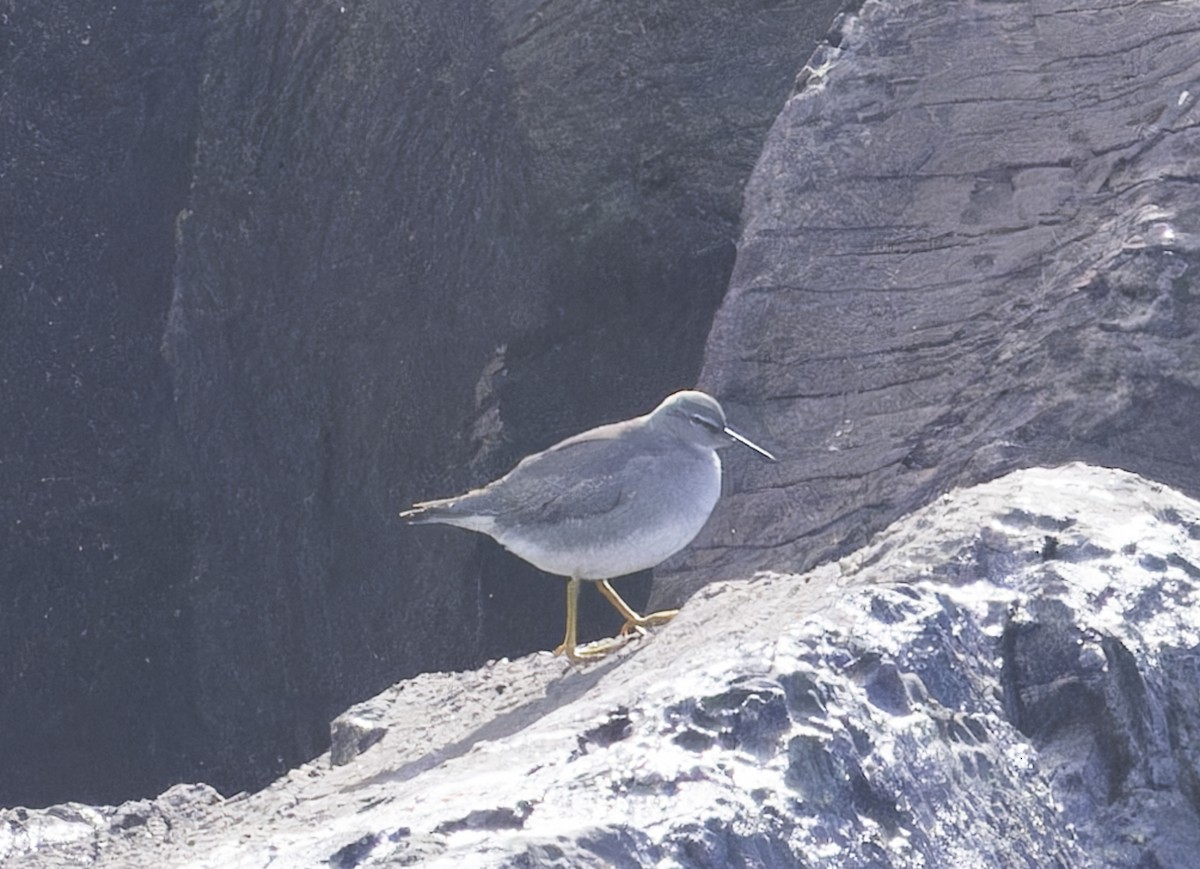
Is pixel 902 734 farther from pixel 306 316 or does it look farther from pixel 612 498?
pixel 306 316

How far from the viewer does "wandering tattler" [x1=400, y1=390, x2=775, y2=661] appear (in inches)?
Result: 271

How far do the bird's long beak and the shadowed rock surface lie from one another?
164cm

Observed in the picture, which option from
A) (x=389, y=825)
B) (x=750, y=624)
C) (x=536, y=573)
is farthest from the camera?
(x=536, y=573)

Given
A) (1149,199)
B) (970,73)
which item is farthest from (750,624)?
(970,73)

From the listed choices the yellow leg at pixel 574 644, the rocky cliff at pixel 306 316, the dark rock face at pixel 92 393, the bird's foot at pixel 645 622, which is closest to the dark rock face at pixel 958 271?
the bird's foot at pixel 645 622

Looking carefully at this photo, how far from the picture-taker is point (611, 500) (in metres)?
6.91

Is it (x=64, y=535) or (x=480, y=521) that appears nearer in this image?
(x=480, y=521)

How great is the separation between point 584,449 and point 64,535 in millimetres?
4308

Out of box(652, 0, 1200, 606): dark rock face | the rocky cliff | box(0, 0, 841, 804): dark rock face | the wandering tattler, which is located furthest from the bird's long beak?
box(0, 0, 841, 804): dark rock face

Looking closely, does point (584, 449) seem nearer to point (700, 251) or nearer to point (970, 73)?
point (970, 73)

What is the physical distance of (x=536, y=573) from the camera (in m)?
9.92

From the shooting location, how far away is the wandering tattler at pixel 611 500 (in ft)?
22.5

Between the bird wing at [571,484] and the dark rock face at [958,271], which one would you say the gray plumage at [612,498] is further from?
the dark rock face at [958,271]

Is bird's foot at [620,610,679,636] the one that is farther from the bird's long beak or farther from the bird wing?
the bird's long beak
